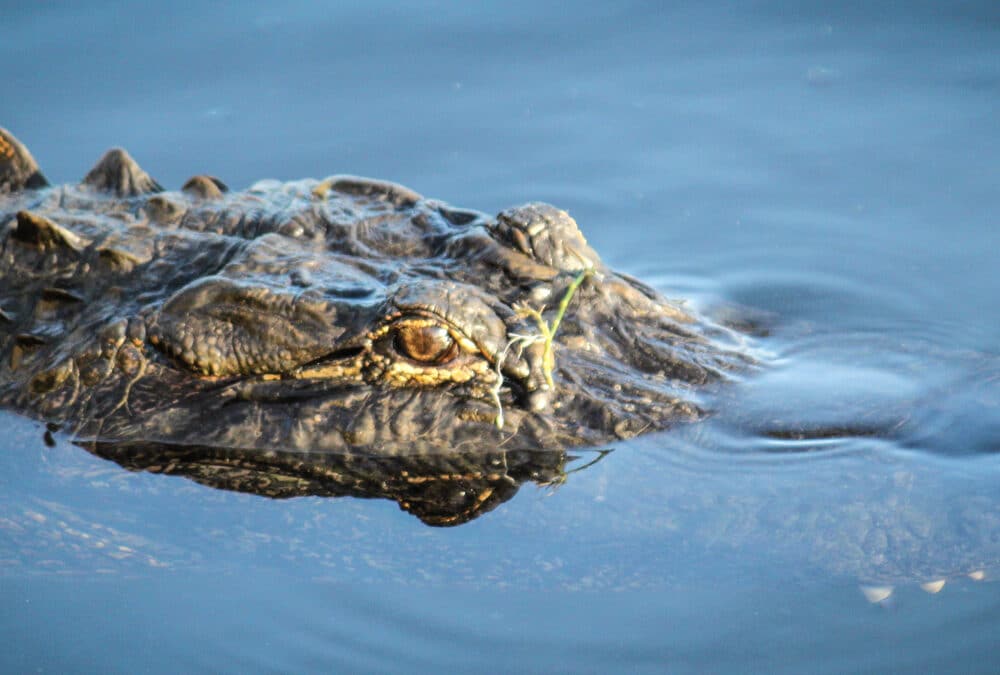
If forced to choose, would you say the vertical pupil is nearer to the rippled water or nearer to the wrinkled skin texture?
the wrinkled skin texture

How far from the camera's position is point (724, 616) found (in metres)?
4.59

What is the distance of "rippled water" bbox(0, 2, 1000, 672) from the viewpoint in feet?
15.0

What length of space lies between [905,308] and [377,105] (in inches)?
158

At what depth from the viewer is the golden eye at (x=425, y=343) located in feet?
15.8

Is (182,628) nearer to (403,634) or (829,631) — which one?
(403,634)

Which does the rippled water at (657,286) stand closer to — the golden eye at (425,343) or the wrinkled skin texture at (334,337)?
the wrinkled skin texture at (334,337)

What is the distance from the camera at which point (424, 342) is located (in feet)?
15.9

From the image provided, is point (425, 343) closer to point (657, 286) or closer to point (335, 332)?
point (335, 332)

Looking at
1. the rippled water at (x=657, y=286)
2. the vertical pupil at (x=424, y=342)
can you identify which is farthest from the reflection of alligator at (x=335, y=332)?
the rippled water at (x=657, y=286)

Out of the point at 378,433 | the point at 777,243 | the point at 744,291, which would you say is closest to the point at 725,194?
the point at 777,243

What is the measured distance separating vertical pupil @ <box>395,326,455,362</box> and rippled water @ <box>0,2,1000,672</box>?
608 millimetres

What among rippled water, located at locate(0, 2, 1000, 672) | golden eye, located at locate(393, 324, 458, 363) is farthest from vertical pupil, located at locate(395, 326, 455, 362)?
rippled water, located at locate(0, 2, 1000, 672)

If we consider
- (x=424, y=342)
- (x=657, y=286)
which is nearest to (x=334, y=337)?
(x=424, y=342)

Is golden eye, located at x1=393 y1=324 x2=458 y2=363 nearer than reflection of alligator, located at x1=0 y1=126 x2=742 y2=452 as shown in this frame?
Yes
